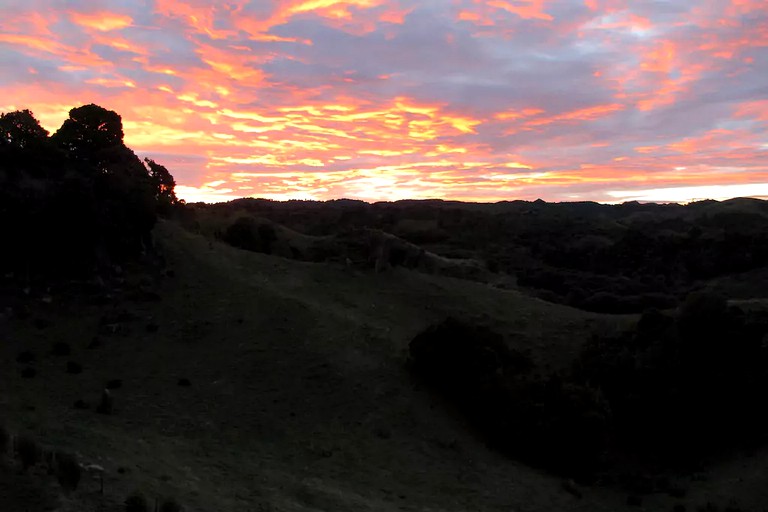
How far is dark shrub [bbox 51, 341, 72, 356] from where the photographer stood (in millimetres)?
33344

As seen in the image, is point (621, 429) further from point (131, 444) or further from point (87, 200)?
point (87, 200)

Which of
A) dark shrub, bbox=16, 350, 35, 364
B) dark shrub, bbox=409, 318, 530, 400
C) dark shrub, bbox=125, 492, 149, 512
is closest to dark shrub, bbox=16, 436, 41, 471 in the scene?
dark shrub, bbox=125, 492, 149, 512

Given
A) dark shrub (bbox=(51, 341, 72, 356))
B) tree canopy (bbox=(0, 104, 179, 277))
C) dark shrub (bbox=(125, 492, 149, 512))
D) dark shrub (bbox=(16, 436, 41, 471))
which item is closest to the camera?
dark shrub (bbox=(125, 492, 149, 512))

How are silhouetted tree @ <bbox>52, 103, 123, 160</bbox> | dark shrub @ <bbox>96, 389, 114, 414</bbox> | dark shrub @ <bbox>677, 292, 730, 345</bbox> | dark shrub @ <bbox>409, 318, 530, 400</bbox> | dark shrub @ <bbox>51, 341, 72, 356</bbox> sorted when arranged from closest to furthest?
1. dark shrub @ <bbox>96, 389, 114, 414</bbox>
2. dark shrub @ <bbox>51, 341, 72, 356</bbox>
3. dark shrub @ <bbox>409, 318, 530, 400</bbox>
4. dark shrub @ <bbox>677, 292, 730, 345</bbox>
5. silhouetted tree @ <bbox>52, 103, 123, 160</bbox>

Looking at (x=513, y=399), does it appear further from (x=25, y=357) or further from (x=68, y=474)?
(x=25, y=357)

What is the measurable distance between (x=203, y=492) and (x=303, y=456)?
24.1ft

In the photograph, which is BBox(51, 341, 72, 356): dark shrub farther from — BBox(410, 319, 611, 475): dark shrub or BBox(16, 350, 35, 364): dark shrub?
BBox(410, 319, 611, 475): dark shrub

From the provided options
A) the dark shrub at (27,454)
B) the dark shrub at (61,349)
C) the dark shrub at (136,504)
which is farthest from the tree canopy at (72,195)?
the dark shrub at (136,504)

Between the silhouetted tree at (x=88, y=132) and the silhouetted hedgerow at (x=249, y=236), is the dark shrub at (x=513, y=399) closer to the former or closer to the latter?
the silhouetted tree at (x=88, y=132)

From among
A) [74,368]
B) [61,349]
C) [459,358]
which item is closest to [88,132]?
[61,349]

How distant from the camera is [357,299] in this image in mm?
Result: 47531

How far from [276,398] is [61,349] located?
1373 cm

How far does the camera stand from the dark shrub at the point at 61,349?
3334 centimetres

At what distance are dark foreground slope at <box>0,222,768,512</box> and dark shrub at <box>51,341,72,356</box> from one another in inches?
21.2
